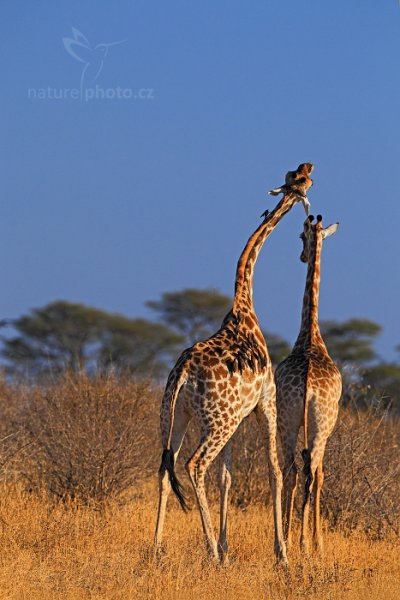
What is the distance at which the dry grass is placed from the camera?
613 cm

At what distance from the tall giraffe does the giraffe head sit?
1.17 m

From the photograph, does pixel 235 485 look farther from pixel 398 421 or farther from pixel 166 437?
pixel 166 437

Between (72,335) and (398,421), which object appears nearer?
(398,421)

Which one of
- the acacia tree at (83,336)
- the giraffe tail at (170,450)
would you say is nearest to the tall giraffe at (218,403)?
the giraffe tail at (170,450)

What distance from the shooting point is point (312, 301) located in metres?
8.27

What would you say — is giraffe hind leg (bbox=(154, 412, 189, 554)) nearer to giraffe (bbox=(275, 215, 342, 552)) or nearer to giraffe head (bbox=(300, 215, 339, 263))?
giraffe (bbox=(275, 215, 342, 552))

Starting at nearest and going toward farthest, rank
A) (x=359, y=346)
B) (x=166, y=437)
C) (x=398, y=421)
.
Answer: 1. (x=166, y=437)
2. (x=398, y=421)
3. (x=359, y=346)

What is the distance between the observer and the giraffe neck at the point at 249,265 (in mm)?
7449

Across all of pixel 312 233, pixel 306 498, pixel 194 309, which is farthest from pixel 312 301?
pixel 194 309

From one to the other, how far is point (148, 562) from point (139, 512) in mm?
2170

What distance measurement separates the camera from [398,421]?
11758 mm

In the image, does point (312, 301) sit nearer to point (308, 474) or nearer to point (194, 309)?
point (308, 474)

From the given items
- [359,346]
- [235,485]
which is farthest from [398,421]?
[359,346]

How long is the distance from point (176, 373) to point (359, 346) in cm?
1620
